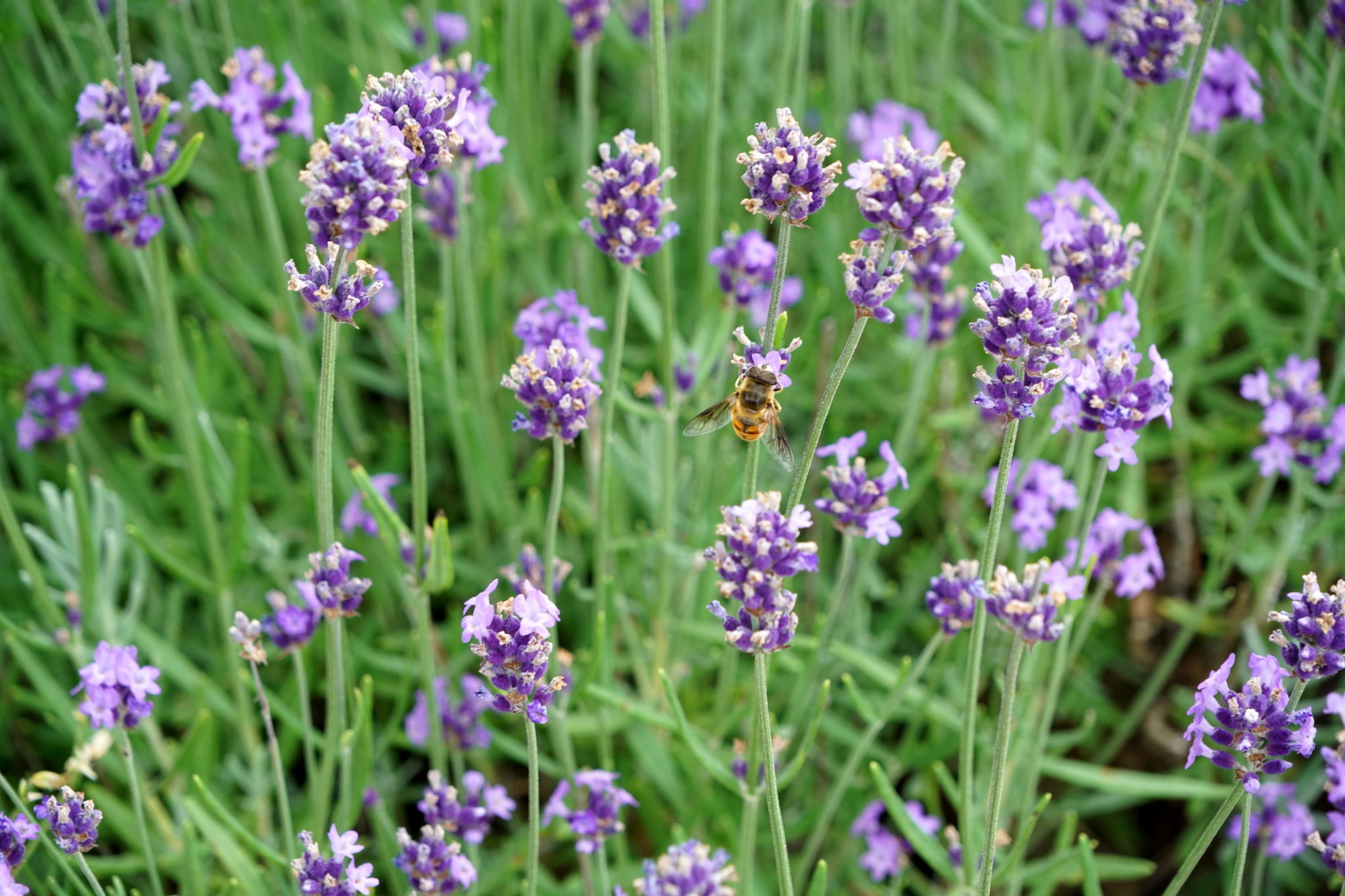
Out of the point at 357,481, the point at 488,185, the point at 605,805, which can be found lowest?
the point at 605,805

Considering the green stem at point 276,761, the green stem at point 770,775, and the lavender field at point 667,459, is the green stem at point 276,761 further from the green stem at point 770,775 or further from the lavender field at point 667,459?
the green stem at point 770,775

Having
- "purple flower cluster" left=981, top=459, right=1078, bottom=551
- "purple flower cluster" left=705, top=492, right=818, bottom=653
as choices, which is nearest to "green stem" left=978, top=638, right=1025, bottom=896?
"purple flower cluster" left=705, top=492, right=818, bottom=653

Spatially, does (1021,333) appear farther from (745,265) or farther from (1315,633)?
(745,265)

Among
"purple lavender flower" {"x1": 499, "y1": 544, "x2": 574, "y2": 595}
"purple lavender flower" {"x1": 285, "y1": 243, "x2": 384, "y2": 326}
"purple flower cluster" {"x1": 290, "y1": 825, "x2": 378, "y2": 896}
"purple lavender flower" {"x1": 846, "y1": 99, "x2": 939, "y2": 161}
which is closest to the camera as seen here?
"purple lavender flower" {"x1": 285, "y1": 243, "x2": 384, "y2": 326}

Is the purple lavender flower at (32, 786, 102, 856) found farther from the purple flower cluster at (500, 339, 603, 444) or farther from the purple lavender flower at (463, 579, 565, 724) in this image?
the purple flower cluster at (500, 339, 603, 444)

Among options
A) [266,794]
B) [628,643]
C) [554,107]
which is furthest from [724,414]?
[554,107]

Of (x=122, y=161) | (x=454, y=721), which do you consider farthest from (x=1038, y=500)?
(x=122, y=161)

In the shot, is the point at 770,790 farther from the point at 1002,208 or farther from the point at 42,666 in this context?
the point at 1002,208
